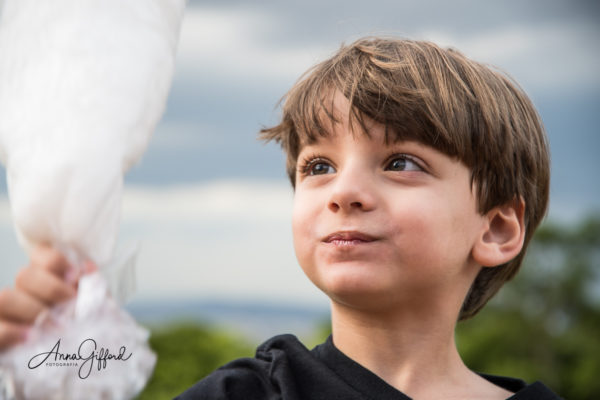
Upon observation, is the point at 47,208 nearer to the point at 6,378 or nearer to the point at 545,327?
the point at 6,378

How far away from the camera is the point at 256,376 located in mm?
1313

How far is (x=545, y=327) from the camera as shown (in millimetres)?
7578

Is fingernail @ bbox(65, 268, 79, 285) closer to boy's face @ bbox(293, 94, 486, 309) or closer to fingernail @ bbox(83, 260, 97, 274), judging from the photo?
fingernail @ bbox(83, 260, 97, 274)

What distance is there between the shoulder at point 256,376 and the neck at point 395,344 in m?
0.10

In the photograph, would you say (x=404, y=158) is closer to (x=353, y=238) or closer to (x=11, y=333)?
(x=353, y=238)

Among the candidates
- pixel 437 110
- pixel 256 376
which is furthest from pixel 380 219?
pixel 256 376

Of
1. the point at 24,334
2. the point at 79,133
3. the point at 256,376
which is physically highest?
the point at 79,133

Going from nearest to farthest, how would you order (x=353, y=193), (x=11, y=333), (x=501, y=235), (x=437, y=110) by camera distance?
(x=11, y=333)
(x=353, y=193)
(x=437, y=110)
(x=501, y=235)

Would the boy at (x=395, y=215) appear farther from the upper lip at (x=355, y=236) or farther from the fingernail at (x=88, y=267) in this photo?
the fingernail at (x=88, y=267)

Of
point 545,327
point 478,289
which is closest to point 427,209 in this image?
point 478,289

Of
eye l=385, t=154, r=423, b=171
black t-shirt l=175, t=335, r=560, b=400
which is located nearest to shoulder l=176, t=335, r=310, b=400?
black t-shirt l=175, t=335, r=560, b=400

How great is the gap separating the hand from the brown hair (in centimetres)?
64

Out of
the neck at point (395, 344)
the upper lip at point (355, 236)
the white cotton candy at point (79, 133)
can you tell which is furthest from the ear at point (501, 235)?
the white cotton candy at point (79, 133)

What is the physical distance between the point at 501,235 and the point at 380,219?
390 mm
